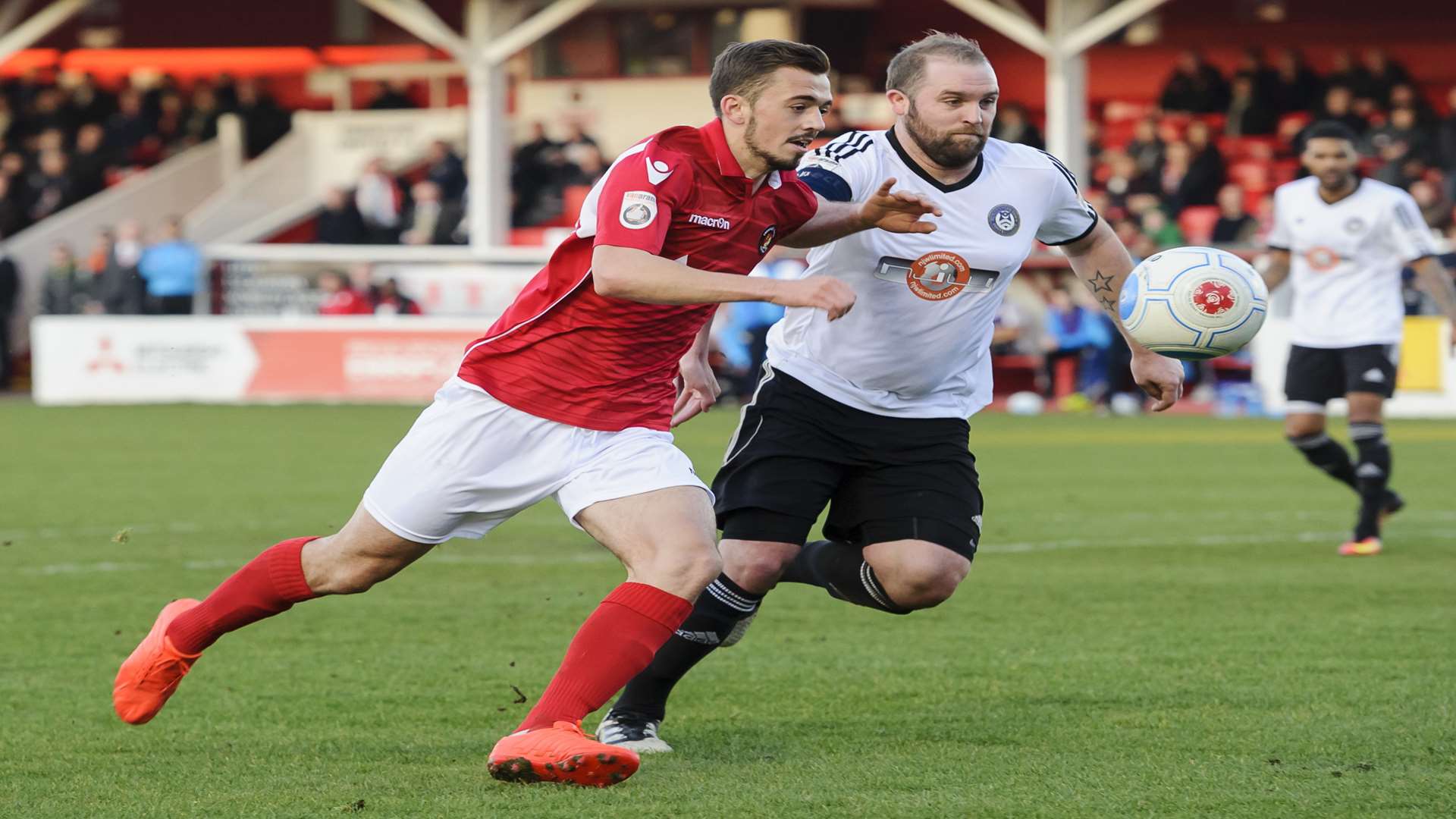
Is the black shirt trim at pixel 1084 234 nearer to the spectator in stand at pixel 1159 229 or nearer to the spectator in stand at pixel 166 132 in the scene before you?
the spectator in stand at pixel 1159 229

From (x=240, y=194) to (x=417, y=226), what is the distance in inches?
172

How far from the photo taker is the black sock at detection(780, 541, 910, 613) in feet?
18.6

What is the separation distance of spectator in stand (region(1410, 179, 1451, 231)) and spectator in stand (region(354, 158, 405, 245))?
1230 cm

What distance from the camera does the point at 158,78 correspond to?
33688 mm

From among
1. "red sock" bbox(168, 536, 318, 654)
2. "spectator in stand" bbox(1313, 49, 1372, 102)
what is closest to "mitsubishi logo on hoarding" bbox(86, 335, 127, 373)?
"spectator in stand" bbox(1313, 49, 1372, 102)

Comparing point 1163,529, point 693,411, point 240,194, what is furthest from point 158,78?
point 693,411

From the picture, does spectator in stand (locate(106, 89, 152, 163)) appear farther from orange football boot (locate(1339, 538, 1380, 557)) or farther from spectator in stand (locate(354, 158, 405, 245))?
orange football boot (locate(1339, 538, 1380, 557))

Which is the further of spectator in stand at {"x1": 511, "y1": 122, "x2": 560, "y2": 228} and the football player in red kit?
spectator in stand at {"x1": 511, "y1": 122, "x2": 560, "y2": 228}

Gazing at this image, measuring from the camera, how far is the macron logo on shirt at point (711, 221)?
480cm

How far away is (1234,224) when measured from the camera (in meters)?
21.4

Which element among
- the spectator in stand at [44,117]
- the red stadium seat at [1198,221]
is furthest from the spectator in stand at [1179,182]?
the spectator in stand at [44,117]

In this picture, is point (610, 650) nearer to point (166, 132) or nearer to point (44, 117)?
point (166, 132)

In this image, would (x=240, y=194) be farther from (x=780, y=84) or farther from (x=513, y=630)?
(x=780, y=84)

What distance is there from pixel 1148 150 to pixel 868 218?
732 inches
